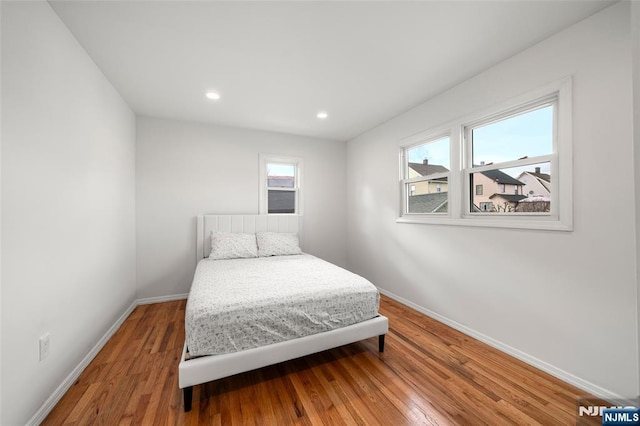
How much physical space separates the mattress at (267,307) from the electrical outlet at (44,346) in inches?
30.5

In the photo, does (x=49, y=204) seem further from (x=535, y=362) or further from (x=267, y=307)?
(x=535, y=362)

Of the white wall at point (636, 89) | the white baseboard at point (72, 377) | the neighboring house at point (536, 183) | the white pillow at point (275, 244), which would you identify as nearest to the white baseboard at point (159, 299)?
the white baseboard at point (72, 377)

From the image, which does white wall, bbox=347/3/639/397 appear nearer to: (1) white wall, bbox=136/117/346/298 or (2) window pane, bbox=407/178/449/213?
(2) window pane, bbox=407/178/449/213

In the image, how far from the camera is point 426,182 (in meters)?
2.99

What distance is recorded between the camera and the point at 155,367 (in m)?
1.89

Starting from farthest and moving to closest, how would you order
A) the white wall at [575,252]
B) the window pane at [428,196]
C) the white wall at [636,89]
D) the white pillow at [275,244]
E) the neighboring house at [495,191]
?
the white pillow at [275,244] < the window pane at [428,196] < the neighboring house at [495,191] < the white wall at [575,252] < the white wall at [636,89]

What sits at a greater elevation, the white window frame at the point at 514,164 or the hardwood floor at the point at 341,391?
the white window frame at the point at 514,164

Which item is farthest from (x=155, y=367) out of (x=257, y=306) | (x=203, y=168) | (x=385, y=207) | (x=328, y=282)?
(x=385, y=207)

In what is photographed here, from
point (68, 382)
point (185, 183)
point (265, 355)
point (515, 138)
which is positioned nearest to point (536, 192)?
point (515, 138)

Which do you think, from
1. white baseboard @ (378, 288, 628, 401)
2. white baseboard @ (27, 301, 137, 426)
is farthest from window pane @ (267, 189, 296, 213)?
white baseboard @ (378, 288, 628, 401)

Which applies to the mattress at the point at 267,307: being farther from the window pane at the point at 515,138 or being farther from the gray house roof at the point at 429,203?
the window pane at the point at 515,138

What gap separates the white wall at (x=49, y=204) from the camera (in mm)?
1225

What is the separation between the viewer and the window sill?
1779mm

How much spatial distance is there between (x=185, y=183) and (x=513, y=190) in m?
3.88
